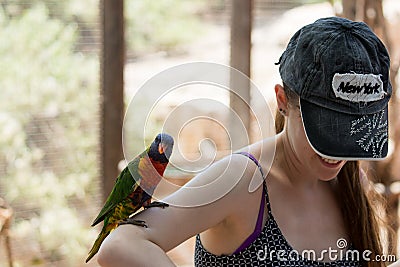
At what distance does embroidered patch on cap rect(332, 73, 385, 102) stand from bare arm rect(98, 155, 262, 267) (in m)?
0.23

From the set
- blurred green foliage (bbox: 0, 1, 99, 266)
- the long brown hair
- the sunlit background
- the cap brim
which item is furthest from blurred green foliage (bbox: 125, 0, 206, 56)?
the cap brim

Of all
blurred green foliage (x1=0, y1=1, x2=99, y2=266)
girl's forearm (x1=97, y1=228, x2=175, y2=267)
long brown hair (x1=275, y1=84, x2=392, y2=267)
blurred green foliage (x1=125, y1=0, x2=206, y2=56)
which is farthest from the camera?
blurred green foliage (x1=125, y1=0, x2=206, y2=56)

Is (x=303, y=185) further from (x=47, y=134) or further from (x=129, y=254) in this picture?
(x=47, y=134)

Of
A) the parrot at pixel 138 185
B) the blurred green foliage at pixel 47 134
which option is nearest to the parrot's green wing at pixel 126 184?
the parrot at pixel 138 185

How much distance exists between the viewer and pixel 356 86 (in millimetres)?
994

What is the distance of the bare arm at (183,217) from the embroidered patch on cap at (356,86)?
23 cm

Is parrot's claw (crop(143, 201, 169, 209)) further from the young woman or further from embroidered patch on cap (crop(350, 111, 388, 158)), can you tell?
embroidered patch on cap (crop(350, 111, 388, 158))

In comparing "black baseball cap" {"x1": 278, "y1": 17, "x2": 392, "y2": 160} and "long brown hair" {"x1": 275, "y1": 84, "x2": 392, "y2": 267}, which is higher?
"black baseball cap" {"x1": 278, "y1": 17, "x2": 392, "y2": 160}

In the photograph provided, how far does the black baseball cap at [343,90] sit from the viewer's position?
3.28 ft

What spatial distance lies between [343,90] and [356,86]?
0.07 ft

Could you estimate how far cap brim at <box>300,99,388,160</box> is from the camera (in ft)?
3.31

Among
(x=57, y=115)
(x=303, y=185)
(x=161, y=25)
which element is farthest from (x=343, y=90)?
(x=161, y=25)

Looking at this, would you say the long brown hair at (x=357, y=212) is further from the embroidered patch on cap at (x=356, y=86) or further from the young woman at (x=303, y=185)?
the embroidered patch on cap at (x=356, y=86)

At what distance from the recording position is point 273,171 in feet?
3.88
